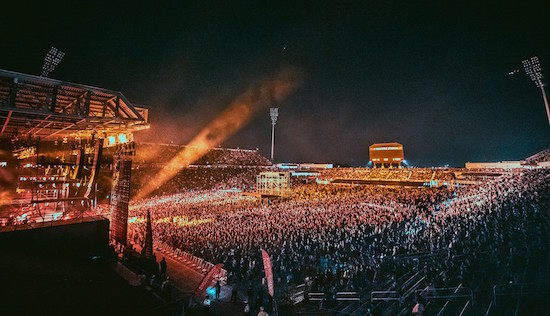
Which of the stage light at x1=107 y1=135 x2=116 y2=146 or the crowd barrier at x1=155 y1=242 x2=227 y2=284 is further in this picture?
the stage light at x1=107 y1=135 x2=116 y2=146

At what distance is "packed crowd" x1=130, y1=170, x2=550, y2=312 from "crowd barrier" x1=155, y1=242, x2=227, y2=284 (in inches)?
18.5

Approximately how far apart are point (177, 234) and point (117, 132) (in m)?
8.28

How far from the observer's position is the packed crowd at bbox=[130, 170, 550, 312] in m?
10.2

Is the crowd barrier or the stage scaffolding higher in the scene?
the stage scaffolding

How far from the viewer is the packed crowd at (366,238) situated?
1023 centimetres

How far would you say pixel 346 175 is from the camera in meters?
52.1

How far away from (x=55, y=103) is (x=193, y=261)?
9869 millimetres

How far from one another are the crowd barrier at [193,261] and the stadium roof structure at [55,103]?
25.4ft

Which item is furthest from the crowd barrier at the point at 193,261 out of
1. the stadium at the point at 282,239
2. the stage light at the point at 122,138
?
the stage light at the point at 122,138

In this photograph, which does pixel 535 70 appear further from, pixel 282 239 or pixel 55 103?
pixel 55 103

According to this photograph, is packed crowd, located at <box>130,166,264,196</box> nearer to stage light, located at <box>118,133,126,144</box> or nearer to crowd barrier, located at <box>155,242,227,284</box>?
crowd barrier, located at <box>155,242,227,284</box>

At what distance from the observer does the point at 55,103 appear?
720cm

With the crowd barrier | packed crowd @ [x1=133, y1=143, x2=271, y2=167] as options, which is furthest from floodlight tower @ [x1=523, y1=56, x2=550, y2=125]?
packed crowd @ [x1=133, y1=143, x2=271, y2=167]

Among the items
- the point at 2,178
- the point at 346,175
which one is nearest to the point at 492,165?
the point at 346,175
